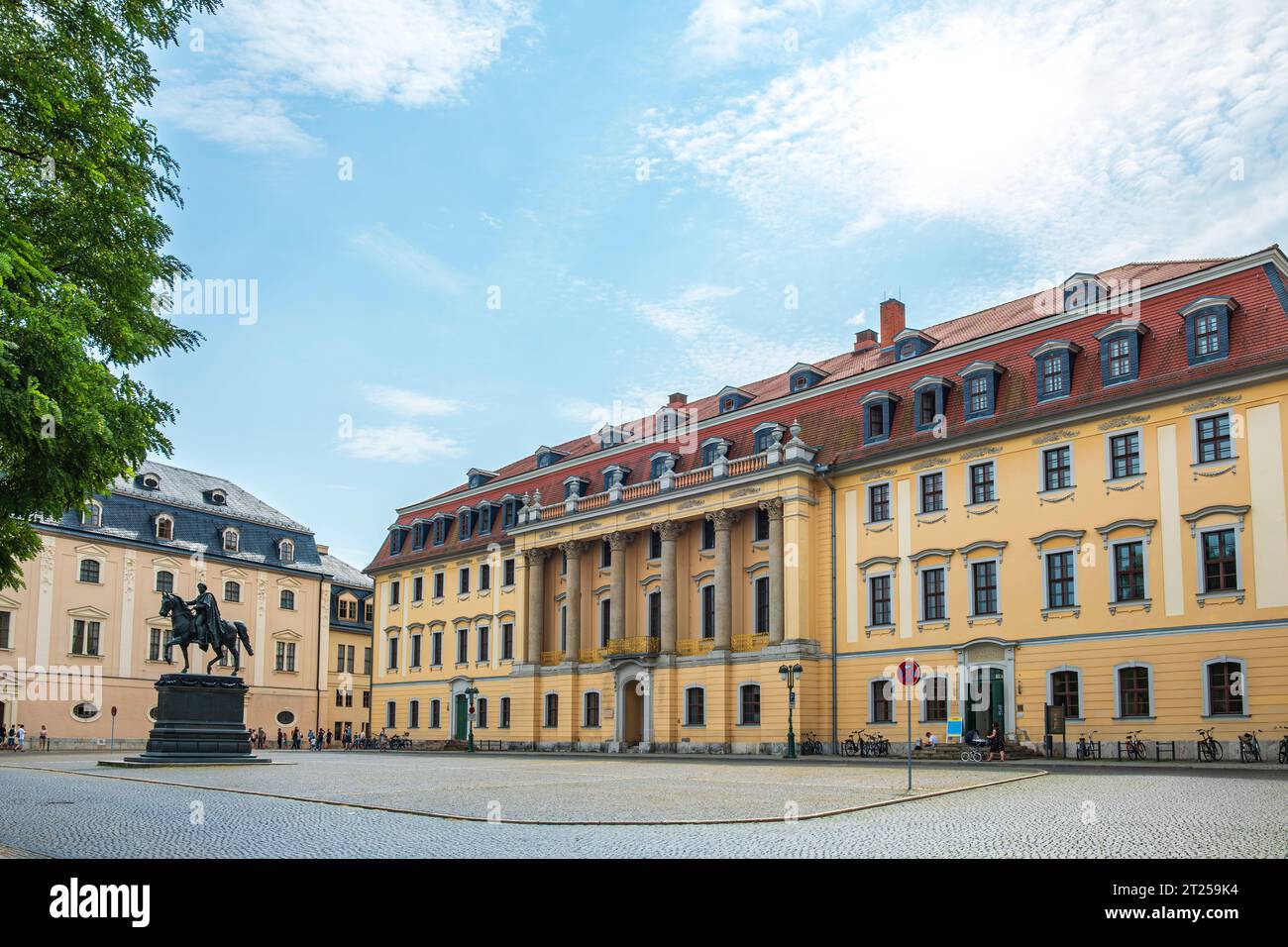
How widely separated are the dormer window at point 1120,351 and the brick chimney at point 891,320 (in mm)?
16185

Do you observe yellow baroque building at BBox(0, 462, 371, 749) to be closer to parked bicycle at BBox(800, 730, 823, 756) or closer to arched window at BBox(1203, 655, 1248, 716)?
parked bicycle at BBox(800, 730, 823, 756)

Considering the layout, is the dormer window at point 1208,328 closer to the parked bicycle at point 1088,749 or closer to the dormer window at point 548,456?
the parked bicycle at point 1088,749

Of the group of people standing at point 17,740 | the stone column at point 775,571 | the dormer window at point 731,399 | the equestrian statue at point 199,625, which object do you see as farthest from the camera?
the group of people standing at point 17,740

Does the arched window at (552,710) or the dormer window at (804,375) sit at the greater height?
the dormer window at (804,375)

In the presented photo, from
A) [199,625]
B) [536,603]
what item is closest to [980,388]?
[536,603]

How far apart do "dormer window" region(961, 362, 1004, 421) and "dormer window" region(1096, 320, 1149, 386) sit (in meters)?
3.99

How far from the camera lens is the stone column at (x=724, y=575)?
1897 inches

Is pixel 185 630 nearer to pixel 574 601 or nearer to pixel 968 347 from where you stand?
pixel 574 601

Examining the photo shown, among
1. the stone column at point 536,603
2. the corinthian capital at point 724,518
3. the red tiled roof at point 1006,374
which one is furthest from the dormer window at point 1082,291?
the stone column at point 536,603

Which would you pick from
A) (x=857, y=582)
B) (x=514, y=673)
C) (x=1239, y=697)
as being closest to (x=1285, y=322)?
(x=1239, y=697)

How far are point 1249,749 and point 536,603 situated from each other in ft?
112

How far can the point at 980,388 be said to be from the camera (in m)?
41.3

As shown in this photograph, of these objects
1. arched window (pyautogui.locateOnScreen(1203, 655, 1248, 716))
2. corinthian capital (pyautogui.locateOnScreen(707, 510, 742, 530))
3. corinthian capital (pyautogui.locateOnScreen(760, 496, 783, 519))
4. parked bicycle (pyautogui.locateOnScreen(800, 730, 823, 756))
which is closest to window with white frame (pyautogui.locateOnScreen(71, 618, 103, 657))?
corinthian capital (pyautogui.locateOnScreen(707, 510, 742, 530))

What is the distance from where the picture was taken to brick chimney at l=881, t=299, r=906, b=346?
53.8m
